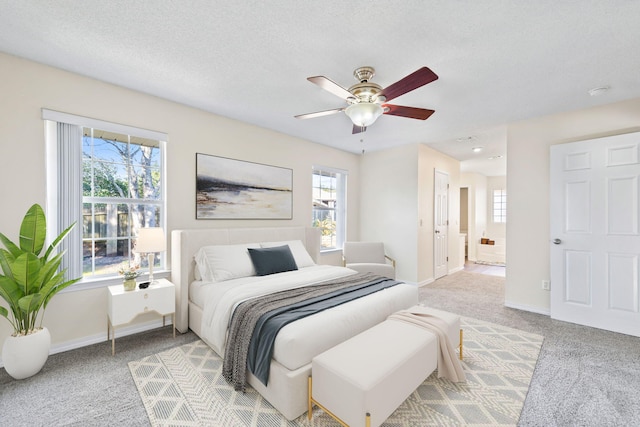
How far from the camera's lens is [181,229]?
3.32 m

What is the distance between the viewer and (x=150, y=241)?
107 inches

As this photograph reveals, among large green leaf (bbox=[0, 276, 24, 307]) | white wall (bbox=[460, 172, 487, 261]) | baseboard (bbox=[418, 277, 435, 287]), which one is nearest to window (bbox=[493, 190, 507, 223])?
white wall (bbox=[460, 172, 487, 261])

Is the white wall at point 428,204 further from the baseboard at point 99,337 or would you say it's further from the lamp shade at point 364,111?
the baseboard at point 99,337

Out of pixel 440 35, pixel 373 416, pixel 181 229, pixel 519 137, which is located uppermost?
pixel 440 35

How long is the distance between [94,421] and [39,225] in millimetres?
1574

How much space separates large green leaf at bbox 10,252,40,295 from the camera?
6.67 feet

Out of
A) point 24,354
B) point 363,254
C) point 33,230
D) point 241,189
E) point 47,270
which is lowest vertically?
point 24,354

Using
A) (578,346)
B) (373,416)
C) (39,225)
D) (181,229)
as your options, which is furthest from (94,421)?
(578,346)

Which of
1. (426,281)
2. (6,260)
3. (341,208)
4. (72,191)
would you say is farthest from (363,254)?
(6,260)

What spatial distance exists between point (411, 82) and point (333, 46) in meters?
0.68

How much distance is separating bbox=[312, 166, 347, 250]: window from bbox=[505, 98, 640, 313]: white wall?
2868 mm

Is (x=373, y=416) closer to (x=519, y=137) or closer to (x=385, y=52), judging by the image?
(x=385, y=52)

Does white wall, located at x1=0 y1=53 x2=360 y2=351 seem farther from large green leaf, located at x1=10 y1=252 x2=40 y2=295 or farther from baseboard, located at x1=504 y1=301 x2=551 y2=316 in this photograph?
baseboard, located at x1=504 y1=301 x2=551 y2=316

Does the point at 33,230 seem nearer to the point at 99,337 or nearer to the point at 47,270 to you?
the point at 47,270
